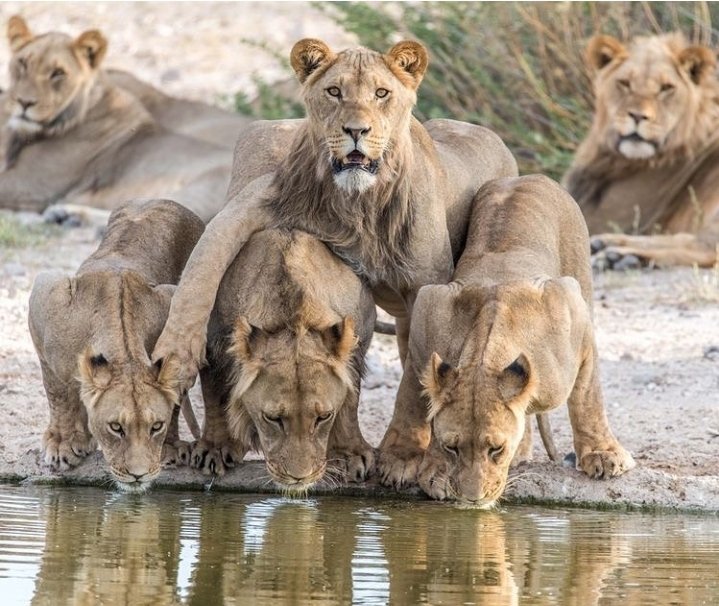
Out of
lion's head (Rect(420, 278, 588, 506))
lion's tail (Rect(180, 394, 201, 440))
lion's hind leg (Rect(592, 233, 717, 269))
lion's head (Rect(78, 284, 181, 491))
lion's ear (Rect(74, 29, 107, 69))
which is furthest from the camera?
lion's ear (Rect(74, 29, 107, 69))

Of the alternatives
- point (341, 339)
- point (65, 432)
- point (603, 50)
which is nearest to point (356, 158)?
point (341, 339)

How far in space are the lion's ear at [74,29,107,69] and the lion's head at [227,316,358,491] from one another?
6.59 meters

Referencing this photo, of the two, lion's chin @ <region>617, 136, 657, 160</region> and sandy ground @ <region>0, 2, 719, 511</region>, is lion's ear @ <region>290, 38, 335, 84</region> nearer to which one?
sandy ground @ <region>0, 2, 719, 511</region>

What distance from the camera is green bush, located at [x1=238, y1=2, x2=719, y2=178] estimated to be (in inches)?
476

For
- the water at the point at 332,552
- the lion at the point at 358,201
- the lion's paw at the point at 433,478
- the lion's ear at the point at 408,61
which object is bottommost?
the water at the point at 332,552

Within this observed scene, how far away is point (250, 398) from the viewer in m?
6.22

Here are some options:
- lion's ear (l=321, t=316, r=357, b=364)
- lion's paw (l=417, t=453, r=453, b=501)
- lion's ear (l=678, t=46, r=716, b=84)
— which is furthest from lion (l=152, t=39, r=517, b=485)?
lion's ear (l=678, t=46, r=716, b=84)

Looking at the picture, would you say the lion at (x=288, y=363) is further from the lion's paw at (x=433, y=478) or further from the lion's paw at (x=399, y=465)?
the lion's paw at (x=433, y=478)

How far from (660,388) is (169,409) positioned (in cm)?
250

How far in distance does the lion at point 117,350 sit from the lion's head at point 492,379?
95cm

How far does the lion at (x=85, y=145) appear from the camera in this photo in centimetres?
1240

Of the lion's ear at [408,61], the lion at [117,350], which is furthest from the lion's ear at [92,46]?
the lion's ear at [408,61]

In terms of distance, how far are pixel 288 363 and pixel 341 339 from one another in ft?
0.66

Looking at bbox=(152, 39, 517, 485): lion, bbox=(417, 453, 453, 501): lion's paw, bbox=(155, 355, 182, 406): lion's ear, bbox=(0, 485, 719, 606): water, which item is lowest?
bbox=(0, 485, 719, 606): water
